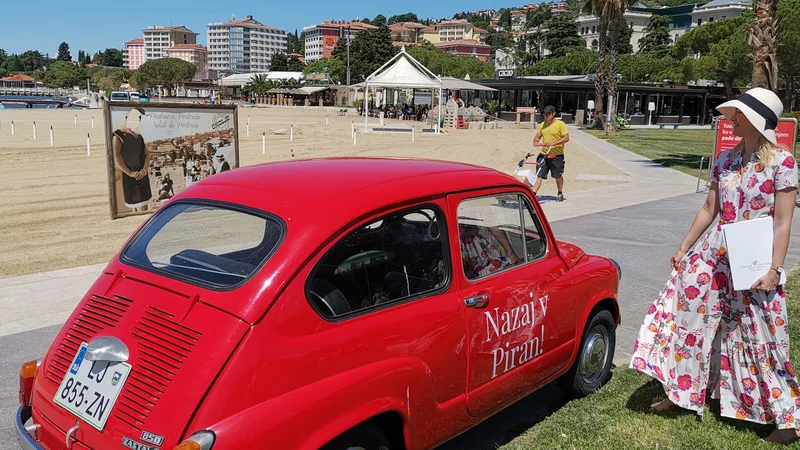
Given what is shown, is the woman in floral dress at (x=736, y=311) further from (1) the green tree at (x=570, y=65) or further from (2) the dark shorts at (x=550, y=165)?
(1) the green tree at (x=570, y=65)

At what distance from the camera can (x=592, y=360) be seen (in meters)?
4.54

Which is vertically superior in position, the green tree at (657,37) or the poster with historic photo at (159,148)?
the green tree at (657,37)

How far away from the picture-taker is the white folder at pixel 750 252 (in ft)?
11.8

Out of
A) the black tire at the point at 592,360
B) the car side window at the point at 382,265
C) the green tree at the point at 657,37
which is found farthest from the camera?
the green tree at the point at 657,37

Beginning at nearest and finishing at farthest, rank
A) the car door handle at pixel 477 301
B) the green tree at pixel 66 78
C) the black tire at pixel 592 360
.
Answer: the car door handle at pixel 477 301, the black tire at pixel 592 360, the green tree at pixel 66 78

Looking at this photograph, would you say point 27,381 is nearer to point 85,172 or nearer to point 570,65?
point 85,172

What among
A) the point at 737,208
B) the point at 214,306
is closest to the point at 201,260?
the point at 214,306

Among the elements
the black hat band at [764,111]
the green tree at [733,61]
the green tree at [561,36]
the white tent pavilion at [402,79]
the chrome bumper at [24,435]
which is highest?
the green tree at [561,36]

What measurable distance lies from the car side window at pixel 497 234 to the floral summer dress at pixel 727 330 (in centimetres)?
86

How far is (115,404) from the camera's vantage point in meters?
2.49

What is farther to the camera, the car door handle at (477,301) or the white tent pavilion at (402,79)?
the white tent pavilion at (402,79)

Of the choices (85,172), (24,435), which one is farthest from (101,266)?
(85,172)

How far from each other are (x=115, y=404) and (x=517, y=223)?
2397 millimetres

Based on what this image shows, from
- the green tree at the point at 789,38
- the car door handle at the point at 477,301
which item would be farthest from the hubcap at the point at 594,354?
the green tree at the point at 789,38
